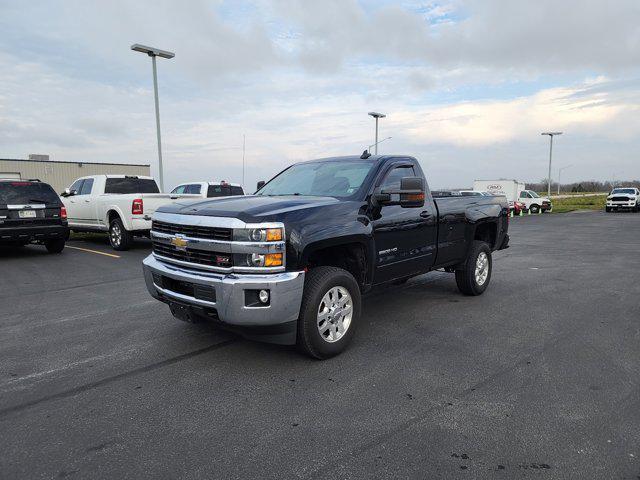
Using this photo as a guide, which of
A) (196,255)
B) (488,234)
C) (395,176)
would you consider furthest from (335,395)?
(488,234)

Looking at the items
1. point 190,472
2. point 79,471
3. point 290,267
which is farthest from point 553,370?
point 79,471

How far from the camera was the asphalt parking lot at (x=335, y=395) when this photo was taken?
9.05ft

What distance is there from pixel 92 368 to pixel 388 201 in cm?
317

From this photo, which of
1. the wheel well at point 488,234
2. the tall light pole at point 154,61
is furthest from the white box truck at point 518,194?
the wheel well at point 488,234

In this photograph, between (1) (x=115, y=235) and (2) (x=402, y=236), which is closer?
(2) (x=402, y=236)

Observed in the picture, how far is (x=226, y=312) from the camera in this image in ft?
12.4

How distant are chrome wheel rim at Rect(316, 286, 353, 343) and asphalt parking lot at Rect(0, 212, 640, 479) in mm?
259

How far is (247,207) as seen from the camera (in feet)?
13.5

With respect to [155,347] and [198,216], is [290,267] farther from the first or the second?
[155,347]

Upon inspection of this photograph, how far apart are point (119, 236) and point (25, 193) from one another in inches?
87.4

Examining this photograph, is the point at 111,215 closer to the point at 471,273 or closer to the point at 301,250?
the point at 471,273

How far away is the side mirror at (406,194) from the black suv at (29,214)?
9.08m

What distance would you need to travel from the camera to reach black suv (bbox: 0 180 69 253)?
33.6 ft

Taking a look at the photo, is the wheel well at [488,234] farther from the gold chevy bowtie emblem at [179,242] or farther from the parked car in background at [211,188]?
the parked car in background at [211,188]
